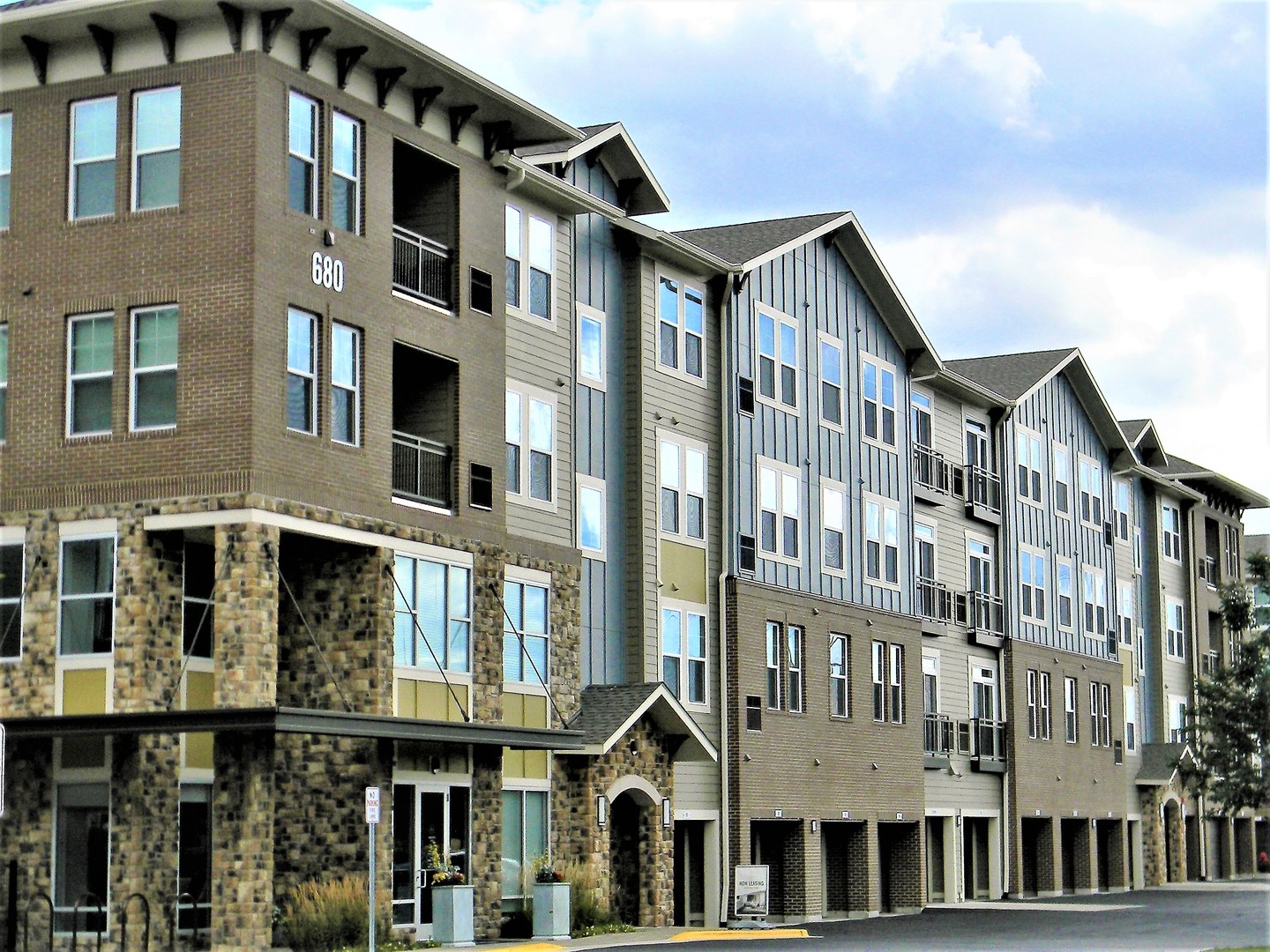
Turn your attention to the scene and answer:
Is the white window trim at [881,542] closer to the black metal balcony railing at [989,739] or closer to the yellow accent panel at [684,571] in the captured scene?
the black metal balcony railing at [989,739]

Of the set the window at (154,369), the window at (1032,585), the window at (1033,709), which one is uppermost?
the window at (154,369)

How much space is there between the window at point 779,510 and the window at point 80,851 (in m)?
17.7

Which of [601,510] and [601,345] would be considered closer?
[601,510]

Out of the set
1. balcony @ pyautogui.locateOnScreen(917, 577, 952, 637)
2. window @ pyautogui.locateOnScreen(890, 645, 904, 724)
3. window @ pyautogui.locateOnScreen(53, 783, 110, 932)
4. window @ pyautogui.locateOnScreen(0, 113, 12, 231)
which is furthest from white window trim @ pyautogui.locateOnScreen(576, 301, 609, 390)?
balcony @ pyautogui.locateOnScreen(917, 577, 952, 637)

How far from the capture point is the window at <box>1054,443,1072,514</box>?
59281mm

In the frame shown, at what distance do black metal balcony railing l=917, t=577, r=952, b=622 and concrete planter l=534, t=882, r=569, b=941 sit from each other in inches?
774

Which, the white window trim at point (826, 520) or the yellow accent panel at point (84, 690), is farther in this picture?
the white window trim at point (826, 520)

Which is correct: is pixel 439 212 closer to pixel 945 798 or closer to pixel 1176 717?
pixel 945 798

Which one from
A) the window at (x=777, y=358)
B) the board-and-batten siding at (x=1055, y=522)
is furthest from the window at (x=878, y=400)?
the board-and-batten siding at (x=1055, y=522)

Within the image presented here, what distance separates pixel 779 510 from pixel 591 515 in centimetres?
675

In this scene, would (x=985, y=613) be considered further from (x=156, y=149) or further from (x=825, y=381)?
(x=156, y=149)

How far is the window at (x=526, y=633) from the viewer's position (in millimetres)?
33344

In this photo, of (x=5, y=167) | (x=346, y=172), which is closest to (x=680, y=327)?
(x=346, y=172)

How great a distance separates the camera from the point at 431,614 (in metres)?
31.0
